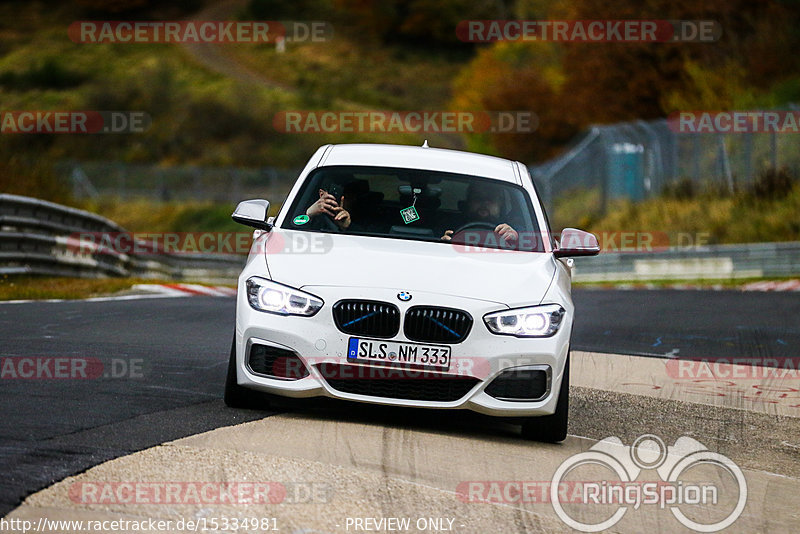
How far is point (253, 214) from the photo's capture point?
8.30 metres

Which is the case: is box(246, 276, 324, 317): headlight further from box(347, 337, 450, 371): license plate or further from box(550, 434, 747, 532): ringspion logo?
box(550, 434, 747, 532): ringspion logo

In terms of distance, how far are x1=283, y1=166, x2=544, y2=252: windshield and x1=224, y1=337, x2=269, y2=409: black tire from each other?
111cm

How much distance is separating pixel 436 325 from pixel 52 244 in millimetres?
11294

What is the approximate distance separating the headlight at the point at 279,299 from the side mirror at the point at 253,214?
0.72 metres

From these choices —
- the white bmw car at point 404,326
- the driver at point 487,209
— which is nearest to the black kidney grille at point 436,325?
the white bmw car at point 404,326

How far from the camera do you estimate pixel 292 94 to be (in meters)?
89.2

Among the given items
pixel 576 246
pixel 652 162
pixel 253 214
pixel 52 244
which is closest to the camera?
pixel 253 214

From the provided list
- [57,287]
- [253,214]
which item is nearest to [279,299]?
[253,214]

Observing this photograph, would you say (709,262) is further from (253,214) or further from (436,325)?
(436,325)

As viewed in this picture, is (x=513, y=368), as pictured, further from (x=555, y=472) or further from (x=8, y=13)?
(x=8, y=13)

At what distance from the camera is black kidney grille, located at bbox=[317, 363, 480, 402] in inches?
286

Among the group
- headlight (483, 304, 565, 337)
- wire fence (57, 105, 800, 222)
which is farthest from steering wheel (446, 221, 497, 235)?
wire fence (57, 105, 800, 222)

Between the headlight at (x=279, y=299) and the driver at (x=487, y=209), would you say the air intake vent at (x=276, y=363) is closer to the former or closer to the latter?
the headlight at (x=279, y=299)

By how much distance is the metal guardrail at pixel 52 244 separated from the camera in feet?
53.7
